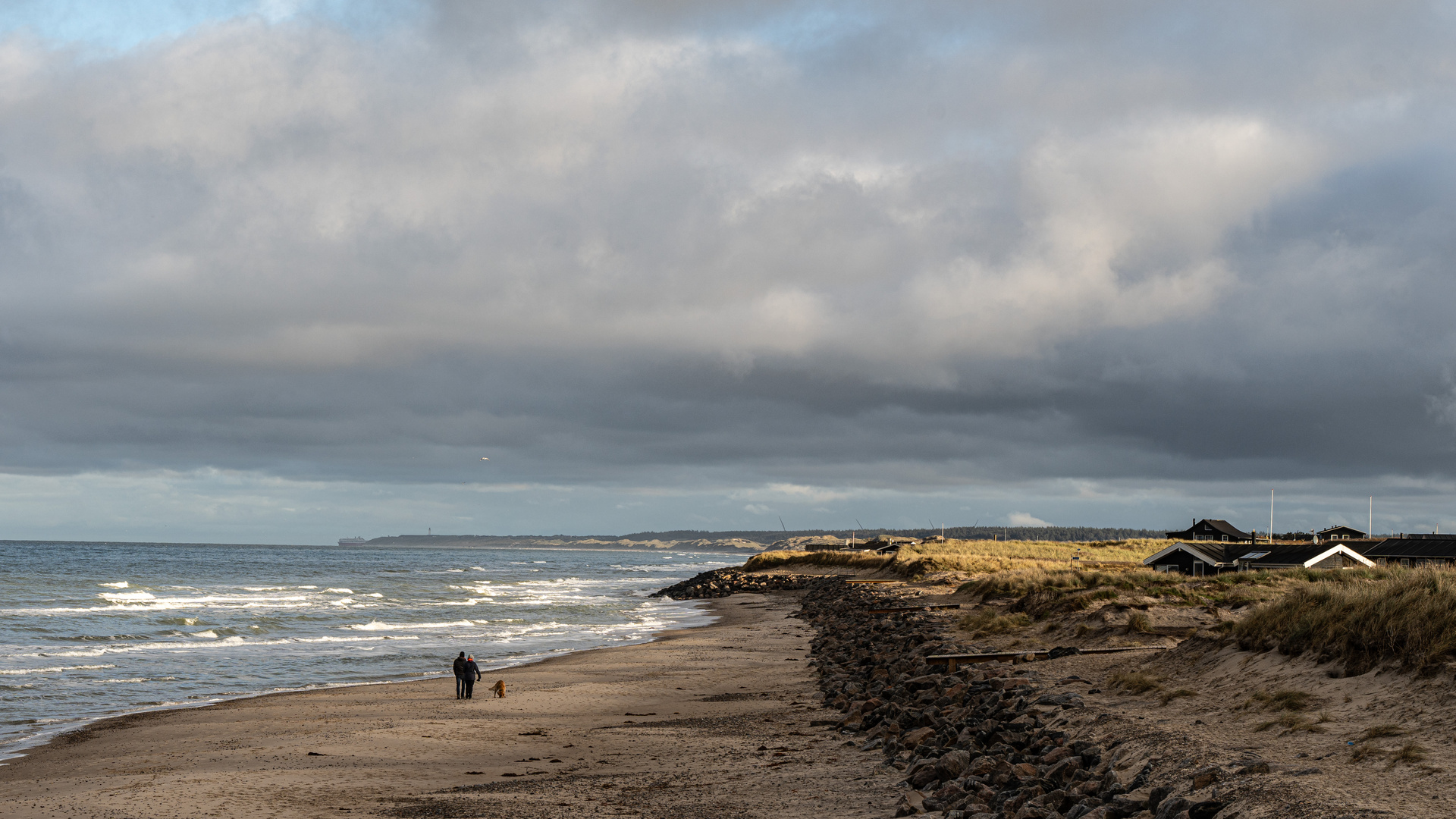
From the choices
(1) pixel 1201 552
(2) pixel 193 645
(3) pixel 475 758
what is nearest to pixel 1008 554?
(1) pixel 1201 552

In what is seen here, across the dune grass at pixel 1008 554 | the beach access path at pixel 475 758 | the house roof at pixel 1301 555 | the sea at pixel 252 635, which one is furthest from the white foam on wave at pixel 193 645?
the house roof at pixel 1301 555

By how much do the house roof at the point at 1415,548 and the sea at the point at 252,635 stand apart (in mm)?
39331

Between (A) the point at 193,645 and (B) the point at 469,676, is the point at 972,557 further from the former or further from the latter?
(B) the point at 469,676

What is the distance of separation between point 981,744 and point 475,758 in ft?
26.5

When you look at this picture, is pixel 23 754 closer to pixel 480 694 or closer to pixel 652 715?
pixel 480 694

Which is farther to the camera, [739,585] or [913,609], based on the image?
[739,585]

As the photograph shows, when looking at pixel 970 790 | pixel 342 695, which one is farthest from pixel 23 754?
pixel 970 790

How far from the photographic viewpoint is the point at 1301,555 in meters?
49.6

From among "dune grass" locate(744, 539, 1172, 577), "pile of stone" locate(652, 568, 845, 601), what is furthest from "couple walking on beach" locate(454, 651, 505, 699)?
"pile of stone" locate(652, 568, 845, 601)

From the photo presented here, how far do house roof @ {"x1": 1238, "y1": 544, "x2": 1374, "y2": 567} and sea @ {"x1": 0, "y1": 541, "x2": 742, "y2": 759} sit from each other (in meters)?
28.8

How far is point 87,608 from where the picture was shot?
162 ft

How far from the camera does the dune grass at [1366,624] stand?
38.3 ft

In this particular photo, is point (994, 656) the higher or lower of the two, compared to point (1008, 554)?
higher

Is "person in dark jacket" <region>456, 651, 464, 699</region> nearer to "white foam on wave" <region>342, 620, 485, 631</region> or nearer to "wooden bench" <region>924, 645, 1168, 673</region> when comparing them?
"wooden bench" <region>924, 645, 1168, 673</region>
